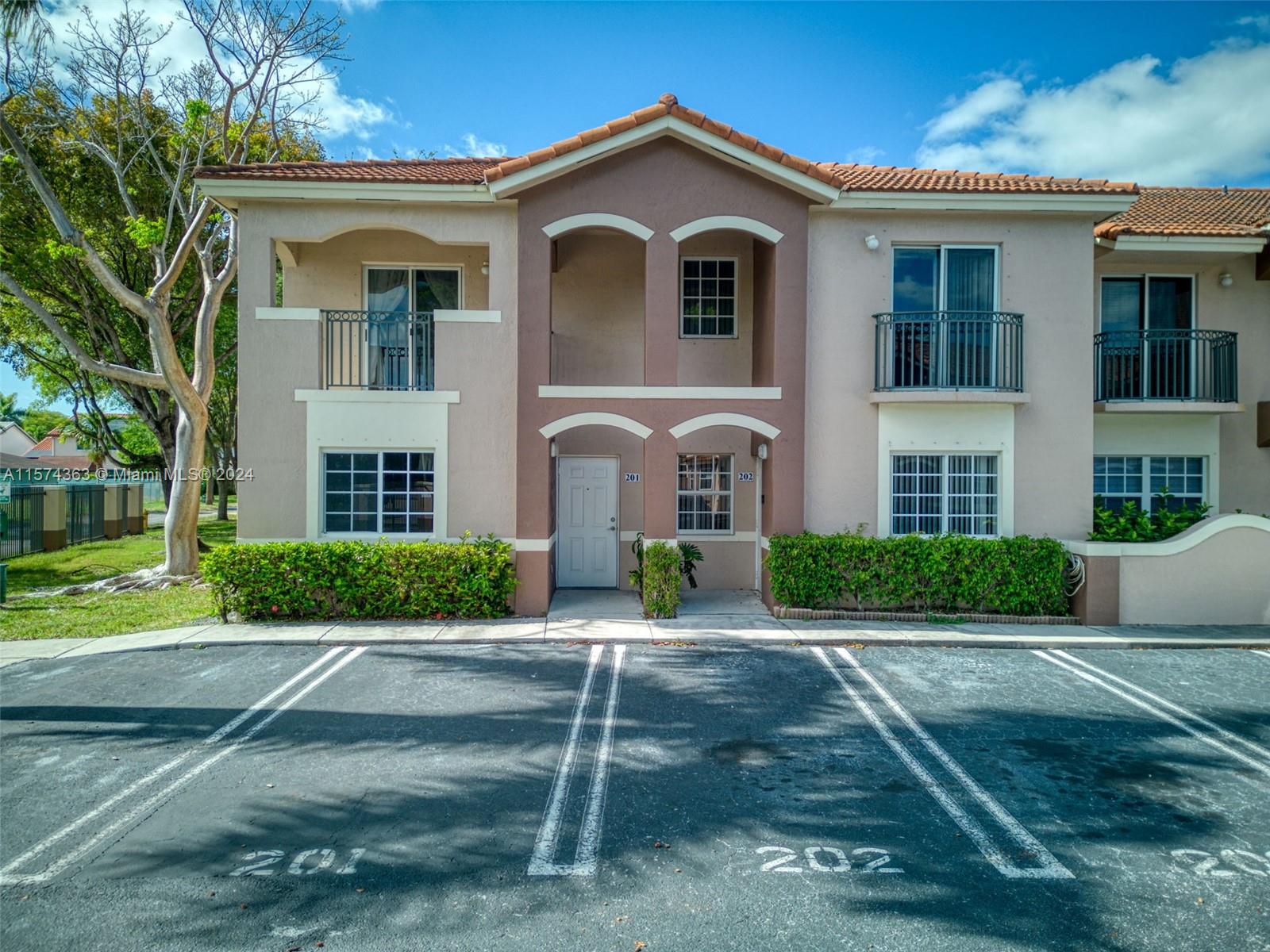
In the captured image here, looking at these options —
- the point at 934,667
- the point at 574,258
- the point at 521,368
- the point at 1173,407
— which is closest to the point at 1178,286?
the point at 1173,407

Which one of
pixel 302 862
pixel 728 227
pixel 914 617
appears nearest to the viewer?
pixel 302 862

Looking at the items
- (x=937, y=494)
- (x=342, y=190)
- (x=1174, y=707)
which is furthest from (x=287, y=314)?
(x=1174, y=707)

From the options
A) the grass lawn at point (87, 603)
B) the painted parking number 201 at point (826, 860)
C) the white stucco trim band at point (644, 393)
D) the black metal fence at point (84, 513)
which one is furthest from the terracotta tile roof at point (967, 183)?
the black metal fence at point (84, 513)

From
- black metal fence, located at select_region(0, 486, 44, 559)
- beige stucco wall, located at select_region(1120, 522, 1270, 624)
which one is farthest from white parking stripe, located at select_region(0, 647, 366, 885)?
black metal fence, located at select_region(0, 486, 44, 559)

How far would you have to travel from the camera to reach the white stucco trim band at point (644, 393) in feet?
35.6

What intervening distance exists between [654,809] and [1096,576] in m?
8.82

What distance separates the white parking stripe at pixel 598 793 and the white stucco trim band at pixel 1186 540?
7876mm

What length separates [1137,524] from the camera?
1103 centimetres

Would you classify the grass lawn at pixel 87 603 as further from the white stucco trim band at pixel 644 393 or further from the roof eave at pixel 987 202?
the roof eave at pixel 987 202

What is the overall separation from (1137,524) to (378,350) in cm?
1257

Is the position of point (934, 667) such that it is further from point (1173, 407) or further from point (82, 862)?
point (82, 862)

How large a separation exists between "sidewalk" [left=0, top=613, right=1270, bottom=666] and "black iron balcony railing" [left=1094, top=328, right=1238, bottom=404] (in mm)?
4149

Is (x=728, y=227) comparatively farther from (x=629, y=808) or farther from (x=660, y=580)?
(x=629, y=808)

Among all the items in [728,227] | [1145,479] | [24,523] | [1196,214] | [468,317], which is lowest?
[24,523]
